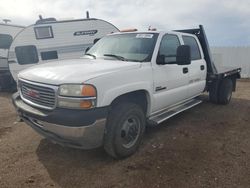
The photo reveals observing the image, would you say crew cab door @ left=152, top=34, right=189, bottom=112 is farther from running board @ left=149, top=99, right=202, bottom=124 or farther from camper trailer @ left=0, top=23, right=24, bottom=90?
camper trailer @ left=0, top=23, right=24, bottom=90

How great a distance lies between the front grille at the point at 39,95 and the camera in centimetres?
314

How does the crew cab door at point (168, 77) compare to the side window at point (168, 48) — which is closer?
the crew cab door at point (168, 77)

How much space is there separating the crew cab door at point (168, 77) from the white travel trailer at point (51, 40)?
537 cm

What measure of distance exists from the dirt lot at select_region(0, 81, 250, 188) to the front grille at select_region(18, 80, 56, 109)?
36.9 inches

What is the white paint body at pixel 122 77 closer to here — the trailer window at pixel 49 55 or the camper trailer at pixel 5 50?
the trailer window at pixel 49 55

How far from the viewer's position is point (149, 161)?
12.0ft

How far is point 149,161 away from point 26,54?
7.73 m

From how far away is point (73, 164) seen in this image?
3.60 m

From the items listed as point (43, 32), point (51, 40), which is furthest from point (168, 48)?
point (43, 32)

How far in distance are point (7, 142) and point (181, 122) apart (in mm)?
3587

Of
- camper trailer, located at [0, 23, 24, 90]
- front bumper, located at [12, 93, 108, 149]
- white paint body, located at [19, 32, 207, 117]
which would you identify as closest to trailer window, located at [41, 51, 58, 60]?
camper trailer, located at [0, 23, 24, 90]

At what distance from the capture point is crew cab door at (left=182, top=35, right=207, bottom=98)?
17.4 ft

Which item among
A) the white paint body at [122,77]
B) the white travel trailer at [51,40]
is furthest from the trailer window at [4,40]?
Result: the white paint body at [122,77]

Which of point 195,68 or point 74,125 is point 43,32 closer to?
point 195,68
